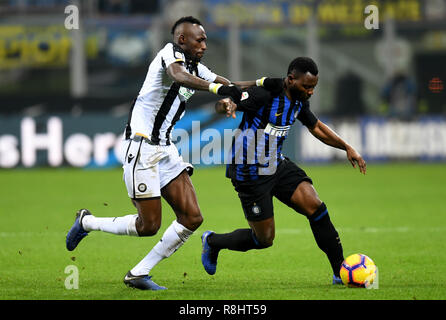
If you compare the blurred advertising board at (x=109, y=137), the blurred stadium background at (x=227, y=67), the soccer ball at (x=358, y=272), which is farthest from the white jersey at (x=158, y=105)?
the blurred stadium background at (x=227, y=67)

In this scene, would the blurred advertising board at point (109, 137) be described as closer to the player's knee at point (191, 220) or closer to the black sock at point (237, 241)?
the black sock at point (237, 241)

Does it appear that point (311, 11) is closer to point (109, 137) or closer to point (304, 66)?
point (109, 137)

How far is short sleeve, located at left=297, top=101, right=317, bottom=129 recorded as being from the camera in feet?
25.2

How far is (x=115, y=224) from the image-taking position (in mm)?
7586

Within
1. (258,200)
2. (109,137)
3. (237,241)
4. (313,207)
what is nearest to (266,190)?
(258,200)

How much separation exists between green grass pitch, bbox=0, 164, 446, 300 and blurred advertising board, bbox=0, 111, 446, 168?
1253 mm

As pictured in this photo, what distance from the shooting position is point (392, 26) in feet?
74.6

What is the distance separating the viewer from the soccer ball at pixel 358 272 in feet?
23.5

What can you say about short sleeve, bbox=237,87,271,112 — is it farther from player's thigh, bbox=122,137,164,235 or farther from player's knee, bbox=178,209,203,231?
player's knee, bbox=178,209,203,231

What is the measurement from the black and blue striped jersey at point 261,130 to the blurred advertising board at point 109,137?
A: 10488mm

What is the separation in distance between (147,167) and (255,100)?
105 centimetres

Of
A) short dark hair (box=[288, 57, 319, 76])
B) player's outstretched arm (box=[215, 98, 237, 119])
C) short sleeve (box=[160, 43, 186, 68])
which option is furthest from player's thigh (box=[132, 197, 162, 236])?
short dark hair (box=[288, 57, 319, 76])
